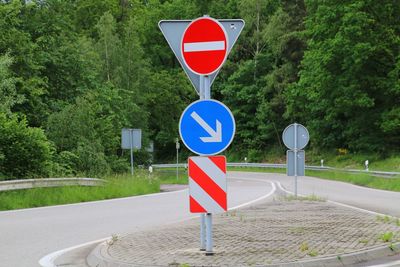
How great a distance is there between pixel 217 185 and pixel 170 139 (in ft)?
172

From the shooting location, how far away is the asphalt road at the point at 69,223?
945 centimetres

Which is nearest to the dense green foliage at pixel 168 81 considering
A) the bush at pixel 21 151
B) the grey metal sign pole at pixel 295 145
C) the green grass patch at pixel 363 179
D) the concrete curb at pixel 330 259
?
the bush at pixel 21 151

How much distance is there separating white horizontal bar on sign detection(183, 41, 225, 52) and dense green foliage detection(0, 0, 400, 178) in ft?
45.1

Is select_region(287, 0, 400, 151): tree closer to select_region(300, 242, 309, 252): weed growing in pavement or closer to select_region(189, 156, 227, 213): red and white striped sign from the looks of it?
select_region(300, 242, 309, 252): weed growing in pavement

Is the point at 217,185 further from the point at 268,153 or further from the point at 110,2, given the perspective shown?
the point at 110,2

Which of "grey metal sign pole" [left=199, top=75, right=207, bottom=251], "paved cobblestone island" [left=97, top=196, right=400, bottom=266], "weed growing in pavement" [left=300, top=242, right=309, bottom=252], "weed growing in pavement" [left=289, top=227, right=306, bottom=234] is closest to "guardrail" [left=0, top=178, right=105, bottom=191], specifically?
"paved cobblestone island" [left=97, top=196, right=400, bottom=266]

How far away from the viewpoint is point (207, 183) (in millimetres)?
7641

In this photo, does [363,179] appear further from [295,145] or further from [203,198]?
[203,198]

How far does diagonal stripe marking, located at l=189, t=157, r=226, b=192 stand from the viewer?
300 inches

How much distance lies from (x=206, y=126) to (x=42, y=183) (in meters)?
12.1

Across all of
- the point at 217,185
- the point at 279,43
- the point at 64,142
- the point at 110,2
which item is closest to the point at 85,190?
the point at 64,142

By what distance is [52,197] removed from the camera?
18.5 m

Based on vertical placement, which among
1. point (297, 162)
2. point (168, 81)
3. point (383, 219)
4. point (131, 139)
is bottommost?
point (383, 219)

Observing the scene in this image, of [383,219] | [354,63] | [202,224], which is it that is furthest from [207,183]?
[354,63]
